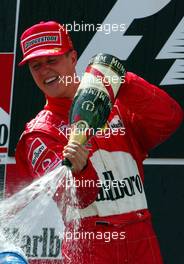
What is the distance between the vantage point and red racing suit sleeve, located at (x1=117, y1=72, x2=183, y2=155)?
280cm

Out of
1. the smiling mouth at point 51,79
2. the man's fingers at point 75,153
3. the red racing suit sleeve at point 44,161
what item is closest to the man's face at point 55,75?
the smiling mouth at point 51,79

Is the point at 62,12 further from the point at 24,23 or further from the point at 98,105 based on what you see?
the point at 98,105

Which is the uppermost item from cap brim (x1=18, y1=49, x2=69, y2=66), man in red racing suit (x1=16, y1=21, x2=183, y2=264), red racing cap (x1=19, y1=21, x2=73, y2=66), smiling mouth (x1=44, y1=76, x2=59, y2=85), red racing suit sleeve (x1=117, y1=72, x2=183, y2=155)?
red racing cap (x1=19, y1=21, x2=73, y2=66)

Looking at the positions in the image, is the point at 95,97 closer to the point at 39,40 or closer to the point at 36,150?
the point at 36,150

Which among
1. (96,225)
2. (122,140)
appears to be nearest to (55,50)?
(122,140)

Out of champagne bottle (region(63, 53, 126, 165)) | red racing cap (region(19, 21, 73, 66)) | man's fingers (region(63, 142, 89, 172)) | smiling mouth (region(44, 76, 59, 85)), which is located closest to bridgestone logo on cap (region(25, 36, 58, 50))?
red racing cap (region(19, 21, 73, 66))

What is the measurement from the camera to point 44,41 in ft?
9.63

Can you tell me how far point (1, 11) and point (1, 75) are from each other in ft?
0.97

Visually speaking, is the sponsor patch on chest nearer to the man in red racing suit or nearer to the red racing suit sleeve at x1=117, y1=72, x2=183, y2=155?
the man in red racing suit

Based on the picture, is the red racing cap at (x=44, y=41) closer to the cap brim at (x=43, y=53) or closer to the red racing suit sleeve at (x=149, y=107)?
the cap brim at (x=43, y=53)

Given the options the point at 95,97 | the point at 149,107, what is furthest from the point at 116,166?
the point at 95,97

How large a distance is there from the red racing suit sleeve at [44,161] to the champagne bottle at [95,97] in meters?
0.17

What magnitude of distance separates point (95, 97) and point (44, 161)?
1.14 feet

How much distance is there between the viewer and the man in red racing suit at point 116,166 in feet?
9.07
